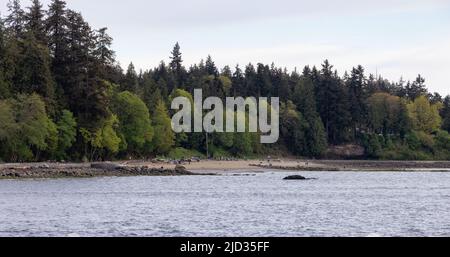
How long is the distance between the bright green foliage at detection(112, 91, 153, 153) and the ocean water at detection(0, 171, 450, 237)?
97.4 ft

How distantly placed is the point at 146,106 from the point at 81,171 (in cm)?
3835

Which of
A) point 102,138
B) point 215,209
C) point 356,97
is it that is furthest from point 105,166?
point 356,97

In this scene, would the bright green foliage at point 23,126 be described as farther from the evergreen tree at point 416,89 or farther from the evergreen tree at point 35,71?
the evergreen tree at point 416,89

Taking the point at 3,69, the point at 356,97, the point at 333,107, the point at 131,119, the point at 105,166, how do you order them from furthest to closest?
the point at 356,97
the point at 333,107
the point at 131,119
the point at 3,69
the point at 105,166

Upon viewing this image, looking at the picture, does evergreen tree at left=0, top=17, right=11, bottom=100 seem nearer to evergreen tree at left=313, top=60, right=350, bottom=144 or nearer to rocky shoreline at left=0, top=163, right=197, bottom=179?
rocky shoreline at left=0, top=163, right=197, bottom=179

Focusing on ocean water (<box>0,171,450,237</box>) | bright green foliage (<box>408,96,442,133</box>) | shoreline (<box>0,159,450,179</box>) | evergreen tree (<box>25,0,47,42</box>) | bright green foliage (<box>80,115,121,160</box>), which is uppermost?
evergreen tree (<box>25,0,47,42</box>)

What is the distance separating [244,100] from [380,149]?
1055 inches

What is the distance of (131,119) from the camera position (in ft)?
368

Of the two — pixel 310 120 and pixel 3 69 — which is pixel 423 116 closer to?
pixel 310 120

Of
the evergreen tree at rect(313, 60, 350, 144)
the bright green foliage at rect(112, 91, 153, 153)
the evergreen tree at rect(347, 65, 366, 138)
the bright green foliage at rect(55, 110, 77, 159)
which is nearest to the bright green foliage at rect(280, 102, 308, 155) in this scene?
the evergreen tree at rect(313, 60, 350, 144)

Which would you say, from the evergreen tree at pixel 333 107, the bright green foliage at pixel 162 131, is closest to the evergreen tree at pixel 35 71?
the bright green foliage at pixel 162 131

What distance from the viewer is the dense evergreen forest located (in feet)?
305

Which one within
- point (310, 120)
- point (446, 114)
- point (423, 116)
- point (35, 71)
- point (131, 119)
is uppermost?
point (35, 71)

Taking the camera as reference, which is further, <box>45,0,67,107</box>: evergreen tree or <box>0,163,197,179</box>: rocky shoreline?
<box>45,0,67,107</box>: evergreen tree
